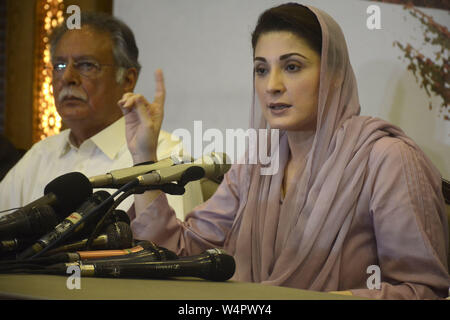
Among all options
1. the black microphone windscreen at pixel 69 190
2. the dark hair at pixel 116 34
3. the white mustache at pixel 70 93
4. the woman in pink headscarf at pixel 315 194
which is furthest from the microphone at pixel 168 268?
the dark hair at pixel 116 34

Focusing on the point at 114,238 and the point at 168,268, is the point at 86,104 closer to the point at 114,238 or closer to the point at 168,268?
the point at 114,238

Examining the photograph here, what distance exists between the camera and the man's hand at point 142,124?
1559 mm

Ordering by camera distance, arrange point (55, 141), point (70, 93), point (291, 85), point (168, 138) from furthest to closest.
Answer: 1. point (55, 141)
2. point (70, 93)
3. point (168, 138)
4. point (291, 85)

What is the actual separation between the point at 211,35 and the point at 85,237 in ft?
4.43

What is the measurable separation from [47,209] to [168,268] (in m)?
0.23

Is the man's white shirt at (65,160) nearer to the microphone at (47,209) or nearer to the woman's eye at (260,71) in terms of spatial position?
the woman's eye at (260,71)

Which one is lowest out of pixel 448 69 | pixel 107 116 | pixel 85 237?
pixel 85 237

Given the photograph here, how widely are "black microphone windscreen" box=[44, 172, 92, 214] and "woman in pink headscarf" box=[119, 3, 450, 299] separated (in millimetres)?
557

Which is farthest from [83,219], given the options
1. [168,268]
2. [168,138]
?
[168,138]

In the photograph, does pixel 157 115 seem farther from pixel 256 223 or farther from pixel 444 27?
pixel 444 27

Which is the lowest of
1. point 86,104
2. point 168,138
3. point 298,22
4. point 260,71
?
point 168,138

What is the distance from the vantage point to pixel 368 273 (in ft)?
4.38

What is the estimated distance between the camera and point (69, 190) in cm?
96
